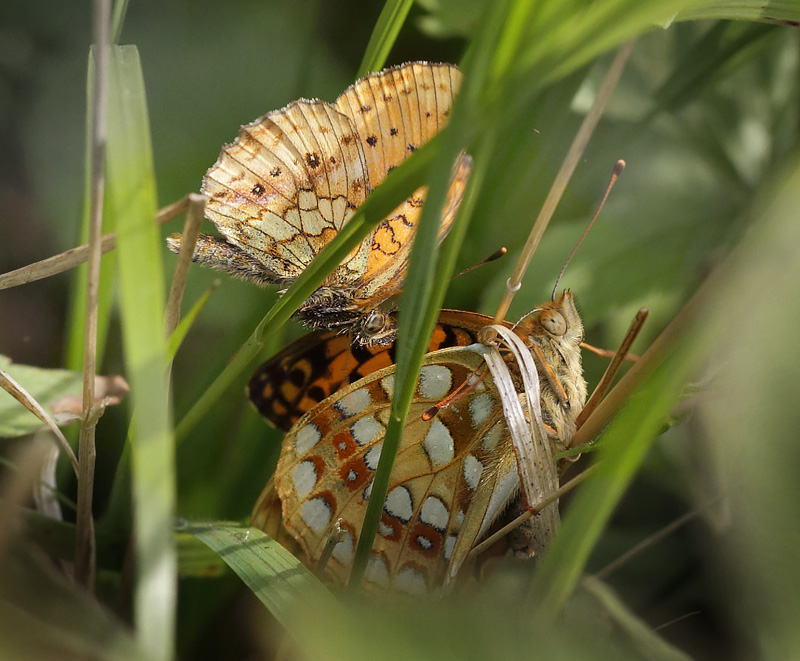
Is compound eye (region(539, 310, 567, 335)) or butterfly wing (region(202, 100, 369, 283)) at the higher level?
butterfly wing (region(202, 100, 369, 283))

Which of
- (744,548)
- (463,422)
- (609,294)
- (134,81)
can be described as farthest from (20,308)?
(744,548)

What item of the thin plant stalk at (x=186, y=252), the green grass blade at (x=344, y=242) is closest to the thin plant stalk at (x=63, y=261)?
the thin plant stalk at (x=186, y=252)

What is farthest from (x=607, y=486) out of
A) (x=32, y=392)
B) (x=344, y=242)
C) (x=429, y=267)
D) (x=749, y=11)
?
(x=32, y=392)

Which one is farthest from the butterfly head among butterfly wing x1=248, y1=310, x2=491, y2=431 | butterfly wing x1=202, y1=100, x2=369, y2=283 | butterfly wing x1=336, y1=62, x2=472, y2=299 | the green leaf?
the green leaf

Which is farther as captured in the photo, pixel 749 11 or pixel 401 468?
pixel 401 468

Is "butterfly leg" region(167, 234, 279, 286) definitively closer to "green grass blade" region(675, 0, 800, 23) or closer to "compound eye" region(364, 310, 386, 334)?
"compound eye" region(364, 310, 386, 334)

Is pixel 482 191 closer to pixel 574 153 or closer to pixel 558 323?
pixel 558 323

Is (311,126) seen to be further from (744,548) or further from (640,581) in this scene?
(640,581)
